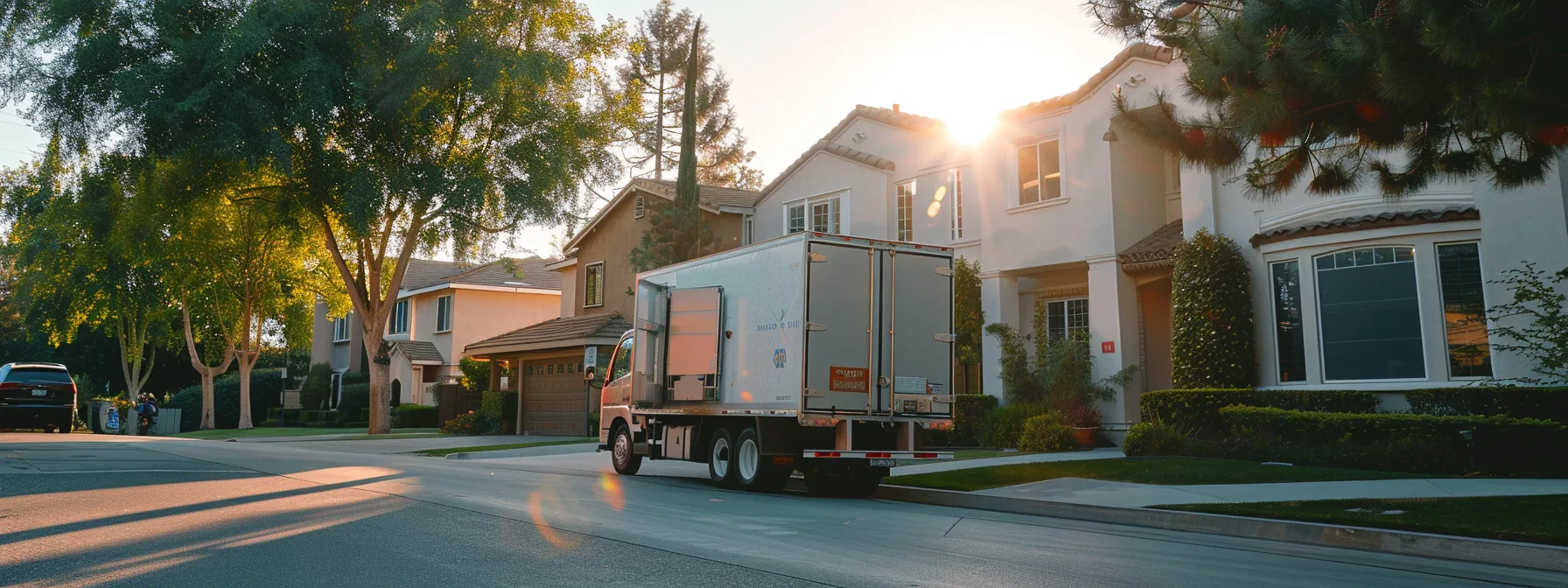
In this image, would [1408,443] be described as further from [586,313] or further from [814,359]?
[586,313]

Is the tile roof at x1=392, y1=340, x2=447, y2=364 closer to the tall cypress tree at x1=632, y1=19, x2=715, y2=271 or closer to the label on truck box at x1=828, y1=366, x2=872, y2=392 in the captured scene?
the tall cypress tree at x1=632, y1=19, x2=715, y2=271

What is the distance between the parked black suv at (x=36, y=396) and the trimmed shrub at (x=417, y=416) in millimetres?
12289

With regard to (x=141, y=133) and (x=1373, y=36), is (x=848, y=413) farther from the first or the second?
(x=141, y=133)

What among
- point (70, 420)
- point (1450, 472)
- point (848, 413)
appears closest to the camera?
point (848, 413)

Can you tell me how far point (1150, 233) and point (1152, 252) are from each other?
151 cm

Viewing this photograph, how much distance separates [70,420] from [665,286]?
25.6 m

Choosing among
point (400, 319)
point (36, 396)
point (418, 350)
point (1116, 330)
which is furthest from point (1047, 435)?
point (400, 319)

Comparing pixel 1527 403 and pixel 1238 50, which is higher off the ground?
pixel 1238 50

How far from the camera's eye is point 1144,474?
572 inches

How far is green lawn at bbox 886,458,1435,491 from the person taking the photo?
14.0 metres

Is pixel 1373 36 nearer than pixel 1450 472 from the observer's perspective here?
Yes

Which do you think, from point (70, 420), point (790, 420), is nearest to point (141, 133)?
point (70, 420)

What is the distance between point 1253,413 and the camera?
17.3 metres

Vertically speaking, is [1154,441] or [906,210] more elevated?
[906,210]
